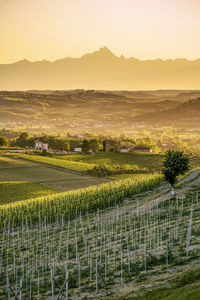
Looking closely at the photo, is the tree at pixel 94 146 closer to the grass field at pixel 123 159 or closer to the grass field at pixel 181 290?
the grass field at pixel 123 159

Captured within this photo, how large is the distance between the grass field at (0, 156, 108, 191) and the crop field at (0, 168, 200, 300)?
22183 millimetres

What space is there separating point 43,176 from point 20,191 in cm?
1594

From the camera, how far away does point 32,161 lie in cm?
9819

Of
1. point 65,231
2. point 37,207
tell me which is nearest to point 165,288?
point 65,231

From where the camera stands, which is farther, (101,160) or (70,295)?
(101,160)

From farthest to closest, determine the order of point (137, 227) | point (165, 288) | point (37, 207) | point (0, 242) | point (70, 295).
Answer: point (37, 207)
point (0, 242)
point (137, 227)
point (70, 295)
point (165, 288)

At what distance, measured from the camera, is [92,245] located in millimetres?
30828

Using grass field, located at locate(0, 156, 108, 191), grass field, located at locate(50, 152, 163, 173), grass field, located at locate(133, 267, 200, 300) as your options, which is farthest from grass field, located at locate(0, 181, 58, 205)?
grass field, located at locate(133, 267, 200, 300)

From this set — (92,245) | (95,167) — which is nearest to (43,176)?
(95,167)

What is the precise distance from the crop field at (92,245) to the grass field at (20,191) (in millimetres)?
9592

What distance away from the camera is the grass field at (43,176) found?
249 feet

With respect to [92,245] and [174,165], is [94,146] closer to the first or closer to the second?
[174,165]

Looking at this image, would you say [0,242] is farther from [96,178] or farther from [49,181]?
[96,178]

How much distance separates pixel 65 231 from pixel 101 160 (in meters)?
66.3
